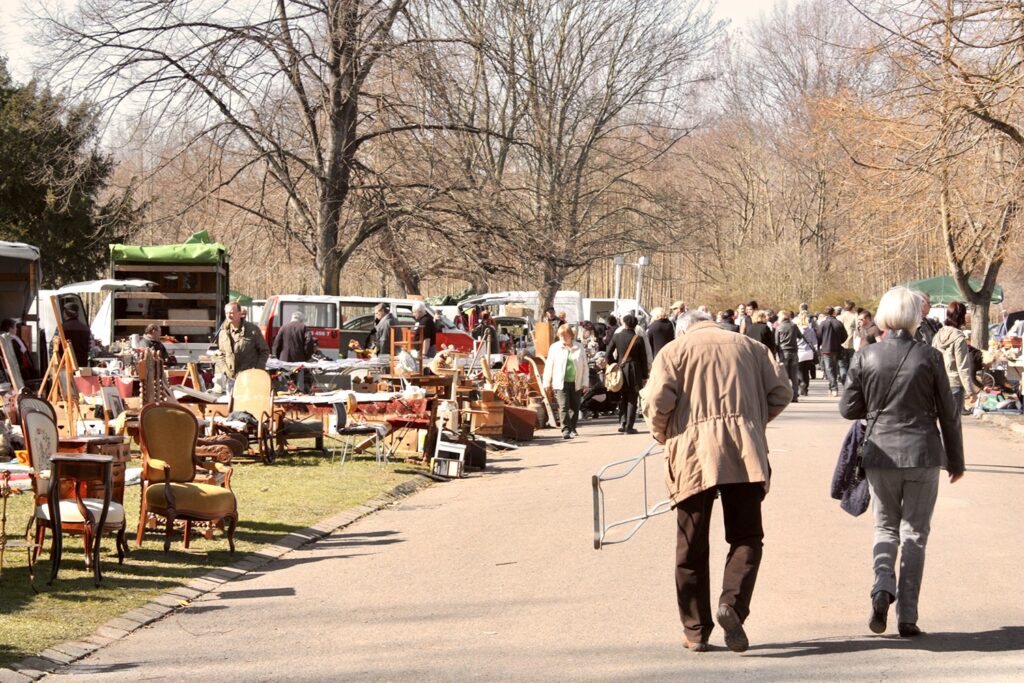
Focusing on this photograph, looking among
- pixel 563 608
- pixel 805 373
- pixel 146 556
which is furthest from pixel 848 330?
pixel 563 608

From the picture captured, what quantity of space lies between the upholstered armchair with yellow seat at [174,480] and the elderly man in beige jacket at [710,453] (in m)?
4.62

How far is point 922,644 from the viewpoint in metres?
7.32

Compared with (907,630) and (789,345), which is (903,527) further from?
(789,345)

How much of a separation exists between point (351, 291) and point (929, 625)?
44.5 metres

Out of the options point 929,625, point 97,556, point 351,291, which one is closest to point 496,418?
point 97,556

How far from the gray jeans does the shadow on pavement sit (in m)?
0.16

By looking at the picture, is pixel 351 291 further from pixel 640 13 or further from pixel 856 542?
pixel 856 542

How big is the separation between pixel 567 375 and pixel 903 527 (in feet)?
→ 46.2

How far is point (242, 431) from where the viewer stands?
1661 centimetres

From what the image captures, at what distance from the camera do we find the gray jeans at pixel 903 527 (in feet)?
24.6

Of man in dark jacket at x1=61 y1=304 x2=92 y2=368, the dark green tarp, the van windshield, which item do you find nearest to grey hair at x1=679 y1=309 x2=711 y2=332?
man in dark jacket at x1=61 y1=304 x2=92 y2=368

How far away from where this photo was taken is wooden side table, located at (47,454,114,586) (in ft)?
30.2

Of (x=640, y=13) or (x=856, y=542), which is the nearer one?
(x=856, y=542)

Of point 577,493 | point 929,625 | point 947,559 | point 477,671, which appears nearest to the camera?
point 477,671
